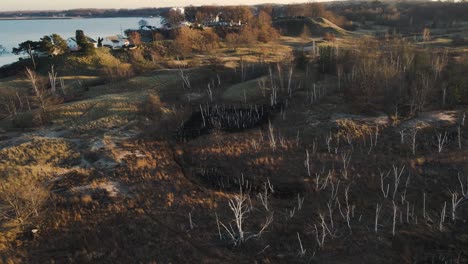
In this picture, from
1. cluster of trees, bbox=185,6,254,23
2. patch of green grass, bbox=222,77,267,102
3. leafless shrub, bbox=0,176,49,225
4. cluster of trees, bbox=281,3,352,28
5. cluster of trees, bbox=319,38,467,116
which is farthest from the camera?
cluster of trees, bbox=185,6,254,23

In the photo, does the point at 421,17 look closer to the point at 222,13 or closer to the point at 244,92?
the point at 222,13

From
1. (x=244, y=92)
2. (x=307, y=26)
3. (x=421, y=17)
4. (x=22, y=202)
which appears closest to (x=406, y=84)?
(x=244, y=92)

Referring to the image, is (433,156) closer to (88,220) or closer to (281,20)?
(88,220)

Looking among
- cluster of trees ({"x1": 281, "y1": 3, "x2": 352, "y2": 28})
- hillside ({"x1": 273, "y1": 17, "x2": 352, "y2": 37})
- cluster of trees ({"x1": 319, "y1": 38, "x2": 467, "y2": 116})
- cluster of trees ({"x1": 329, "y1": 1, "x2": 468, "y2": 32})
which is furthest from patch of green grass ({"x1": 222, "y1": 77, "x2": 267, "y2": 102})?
cluster of trees ({"x1": 281, "y1": 3, "x2": 352, "y2": 28})

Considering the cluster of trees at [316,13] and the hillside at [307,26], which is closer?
the hillside at [307,26]

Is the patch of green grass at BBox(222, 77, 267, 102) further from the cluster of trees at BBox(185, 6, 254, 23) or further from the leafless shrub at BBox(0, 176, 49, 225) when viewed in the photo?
the cluster of trees at BBox(185, 6, 254, 23)

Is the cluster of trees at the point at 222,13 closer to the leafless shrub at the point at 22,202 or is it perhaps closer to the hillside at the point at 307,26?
the hillside at the point at 307,26

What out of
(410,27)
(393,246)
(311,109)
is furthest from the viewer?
(410,27)

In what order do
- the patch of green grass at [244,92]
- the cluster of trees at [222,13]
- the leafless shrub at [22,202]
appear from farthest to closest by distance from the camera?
the cluster of trees at [222,13] → the patch of green grass at [244,92] → the leafless shrub at [22,202]

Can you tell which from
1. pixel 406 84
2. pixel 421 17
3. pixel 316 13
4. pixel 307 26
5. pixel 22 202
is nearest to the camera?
pixel 22 202

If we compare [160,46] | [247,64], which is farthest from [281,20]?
[247,64]

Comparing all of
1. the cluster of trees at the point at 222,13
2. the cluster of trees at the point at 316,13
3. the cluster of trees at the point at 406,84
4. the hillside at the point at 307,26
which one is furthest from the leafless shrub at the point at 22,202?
the cluster of trees at the point at 316,13
